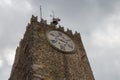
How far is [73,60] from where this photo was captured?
642 inches

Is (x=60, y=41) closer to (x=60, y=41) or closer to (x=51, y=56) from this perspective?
(x=60, y=41)

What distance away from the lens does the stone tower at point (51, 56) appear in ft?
46.5

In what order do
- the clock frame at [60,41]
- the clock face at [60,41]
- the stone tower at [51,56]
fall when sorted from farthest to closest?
the clock face at [60,41] → the clock frame at [60,41] → the stone tower at [51,56]

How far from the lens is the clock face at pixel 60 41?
16.7 meters

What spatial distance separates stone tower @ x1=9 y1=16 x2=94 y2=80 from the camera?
14188 mm

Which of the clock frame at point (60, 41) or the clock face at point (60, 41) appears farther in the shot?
the clock face at point (60, 41)

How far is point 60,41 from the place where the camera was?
685 inches

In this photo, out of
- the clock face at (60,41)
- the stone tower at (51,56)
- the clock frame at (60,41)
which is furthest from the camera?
the clock face at (60,41)

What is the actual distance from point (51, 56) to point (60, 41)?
231cm

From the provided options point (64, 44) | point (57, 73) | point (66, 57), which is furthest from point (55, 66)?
point (64, 44)

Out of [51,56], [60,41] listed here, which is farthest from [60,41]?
[51,56]

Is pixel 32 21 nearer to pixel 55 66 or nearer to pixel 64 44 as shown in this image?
pixel 64 44

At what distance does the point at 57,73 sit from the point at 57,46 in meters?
2.59

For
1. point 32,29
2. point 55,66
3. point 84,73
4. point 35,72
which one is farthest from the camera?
point 32,29
